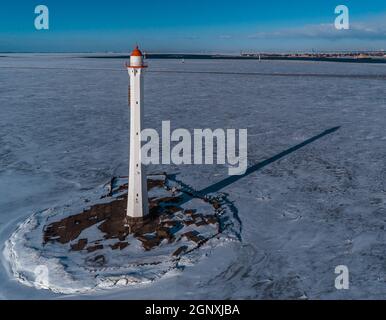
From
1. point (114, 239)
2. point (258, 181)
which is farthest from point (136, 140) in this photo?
point (258, 181)

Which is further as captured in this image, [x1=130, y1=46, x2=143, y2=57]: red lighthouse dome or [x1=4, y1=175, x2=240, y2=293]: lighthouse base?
[x1=130, y1=46, x2=143, y2=57]: red lighthouse dome

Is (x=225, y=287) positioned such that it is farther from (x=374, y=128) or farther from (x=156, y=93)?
(x=156, y=93)

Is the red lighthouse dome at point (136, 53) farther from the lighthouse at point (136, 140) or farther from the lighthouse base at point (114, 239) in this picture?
the lighthouse base at point (114, 239)

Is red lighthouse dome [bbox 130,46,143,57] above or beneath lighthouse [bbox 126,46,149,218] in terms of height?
above

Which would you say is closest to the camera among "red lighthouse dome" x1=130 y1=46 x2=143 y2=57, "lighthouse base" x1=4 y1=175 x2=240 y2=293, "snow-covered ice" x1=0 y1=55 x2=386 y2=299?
"snow-covered ice" x1=0 y1=55 x2=386 y2=299

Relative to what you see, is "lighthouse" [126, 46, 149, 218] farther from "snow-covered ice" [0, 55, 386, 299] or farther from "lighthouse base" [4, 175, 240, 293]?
"snow-covered ice" [0, 55, 386, 299]

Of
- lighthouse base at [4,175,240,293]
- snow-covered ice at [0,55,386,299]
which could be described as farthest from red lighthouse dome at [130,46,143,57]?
snow-covered ice at [0,55,386,299]
